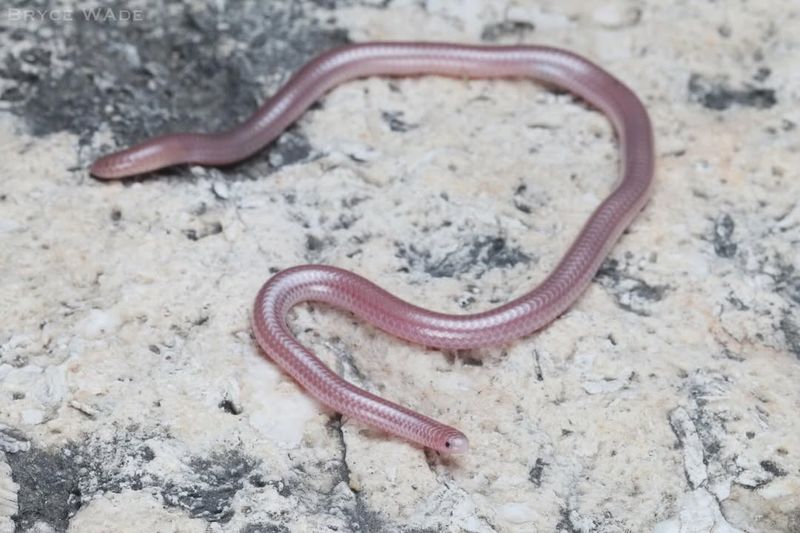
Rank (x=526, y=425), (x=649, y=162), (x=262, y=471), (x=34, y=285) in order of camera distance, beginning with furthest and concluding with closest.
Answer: (x=649, y=162) < (x=34, y=285) < (x=526, y=425) < (x=262, y=471)

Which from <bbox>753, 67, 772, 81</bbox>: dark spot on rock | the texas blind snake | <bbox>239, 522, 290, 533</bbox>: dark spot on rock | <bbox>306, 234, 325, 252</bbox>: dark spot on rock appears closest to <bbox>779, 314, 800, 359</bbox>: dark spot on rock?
the texas blind snake

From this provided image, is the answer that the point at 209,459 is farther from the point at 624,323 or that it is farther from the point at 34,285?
the point at 624,323

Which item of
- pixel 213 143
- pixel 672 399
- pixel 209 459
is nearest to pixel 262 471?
pixel 209 459

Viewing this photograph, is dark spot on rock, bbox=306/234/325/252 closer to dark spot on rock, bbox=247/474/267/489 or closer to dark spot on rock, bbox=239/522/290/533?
dark spot on rock, bbox=247/474/267/489

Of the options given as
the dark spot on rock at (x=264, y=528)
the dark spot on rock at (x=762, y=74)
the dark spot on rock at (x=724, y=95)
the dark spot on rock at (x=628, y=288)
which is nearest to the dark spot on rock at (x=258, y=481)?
the dark spot on rock at (x=264, y=528)

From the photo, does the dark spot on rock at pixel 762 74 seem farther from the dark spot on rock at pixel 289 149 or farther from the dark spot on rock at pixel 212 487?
the dark spot on rock at pixel 212 487

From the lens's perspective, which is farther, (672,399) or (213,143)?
(213,143)
